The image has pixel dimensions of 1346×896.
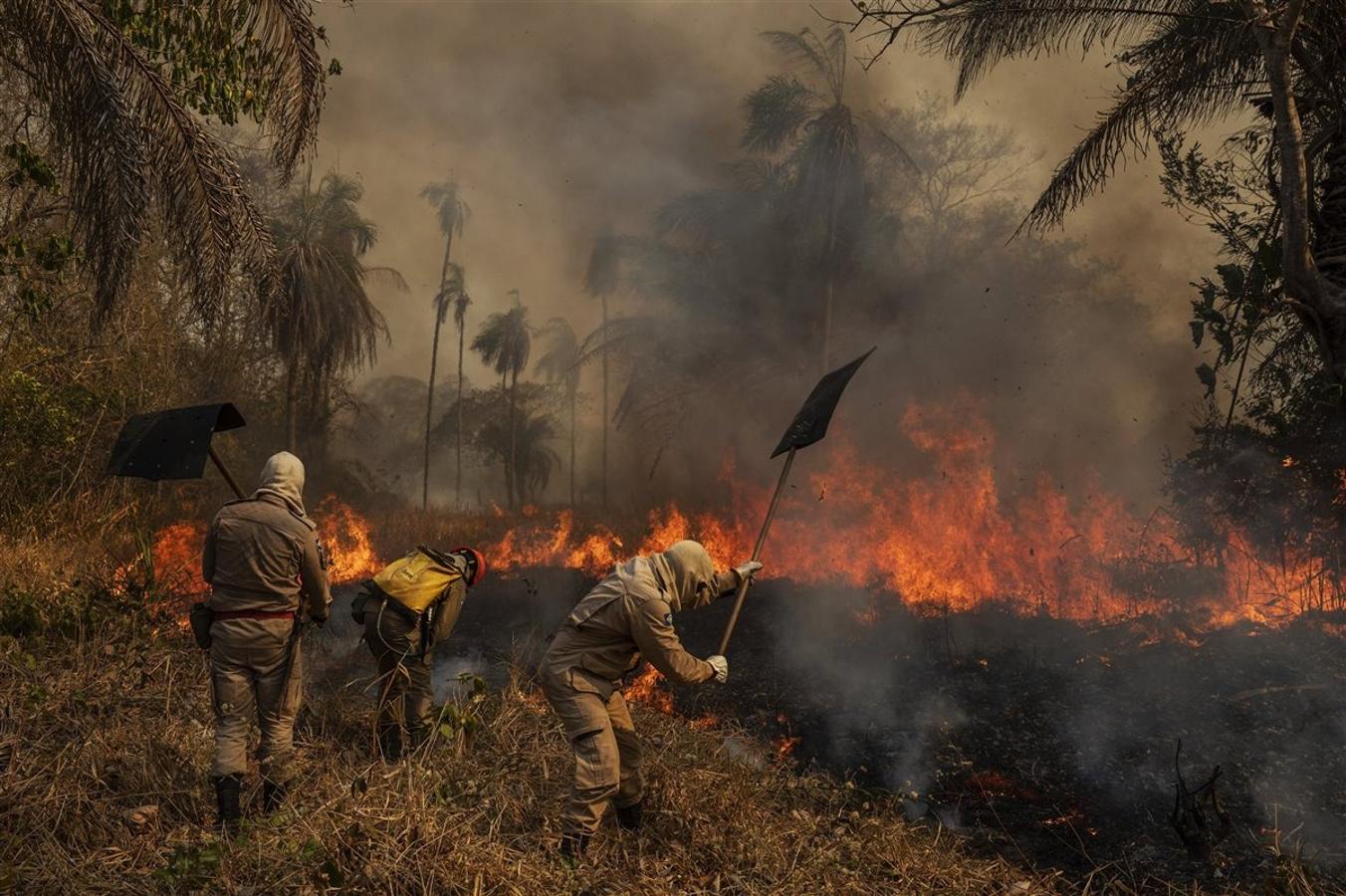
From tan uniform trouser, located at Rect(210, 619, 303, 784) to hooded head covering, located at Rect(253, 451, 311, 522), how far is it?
663 mm

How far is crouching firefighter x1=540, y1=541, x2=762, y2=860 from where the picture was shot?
4074 millimetres

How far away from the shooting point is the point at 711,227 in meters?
20.7

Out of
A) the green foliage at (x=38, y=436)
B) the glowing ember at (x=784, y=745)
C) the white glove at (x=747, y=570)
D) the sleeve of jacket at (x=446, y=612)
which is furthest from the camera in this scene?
the green foliage at (x=38, y=436)

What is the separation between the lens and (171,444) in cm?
512

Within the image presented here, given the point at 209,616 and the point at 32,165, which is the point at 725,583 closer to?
the point at 209,616

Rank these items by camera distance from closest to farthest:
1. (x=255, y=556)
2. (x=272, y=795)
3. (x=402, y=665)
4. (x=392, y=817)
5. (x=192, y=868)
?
(x=192, y=868) → (x=392, y=817) → (x=272, y=795) → (x=255, y=556) → (x=402, y=665)

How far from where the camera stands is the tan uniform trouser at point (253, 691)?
4.38m

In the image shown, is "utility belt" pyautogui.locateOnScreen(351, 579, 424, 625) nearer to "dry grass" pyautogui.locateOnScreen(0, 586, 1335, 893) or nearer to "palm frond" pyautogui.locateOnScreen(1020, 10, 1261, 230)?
"dry grass" pyautogui.locateOnScreen(0, 586, 1335, 893)

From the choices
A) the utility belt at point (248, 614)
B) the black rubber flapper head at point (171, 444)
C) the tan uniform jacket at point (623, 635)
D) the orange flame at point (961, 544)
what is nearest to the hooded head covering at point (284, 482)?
the black rubber flapper head at point (171, 444)

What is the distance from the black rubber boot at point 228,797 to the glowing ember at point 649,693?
13.6 feet

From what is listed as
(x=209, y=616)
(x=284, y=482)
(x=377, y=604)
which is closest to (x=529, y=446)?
(x=377, y=604)

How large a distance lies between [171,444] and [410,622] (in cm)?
181

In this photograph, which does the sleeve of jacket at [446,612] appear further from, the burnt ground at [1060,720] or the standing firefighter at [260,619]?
the standing firefighter at [260,619]

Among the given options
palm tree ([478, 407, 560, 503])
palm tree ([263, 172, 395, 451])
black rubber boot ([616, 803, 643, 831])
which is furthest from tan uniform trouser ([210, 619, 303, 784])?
palm tree ([478, 407, 560, 503])
